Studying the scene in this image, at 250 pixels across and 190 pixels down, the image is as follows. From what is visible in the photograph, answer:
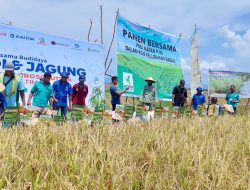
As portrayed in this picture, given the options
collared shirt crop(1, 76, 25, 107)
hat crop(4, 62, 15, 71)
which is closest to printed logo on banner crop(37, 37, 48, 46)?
collared shirt crop(1, 76, 25, 107)

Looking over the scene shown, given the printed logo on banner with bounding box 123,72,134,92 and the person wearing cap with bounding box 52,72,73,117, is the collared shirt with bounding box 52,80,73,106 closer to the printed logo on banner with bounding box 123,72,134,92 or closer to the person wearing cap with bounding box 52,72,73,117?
the person wearing cap with bounding box 52,72,73,117

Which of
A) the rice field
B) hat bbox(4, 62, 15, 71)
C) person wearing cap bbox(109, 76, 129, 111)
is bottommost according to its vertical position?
the rice field

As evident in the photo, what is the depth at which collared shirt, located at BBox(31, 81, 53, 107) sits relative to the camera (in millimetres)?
6562

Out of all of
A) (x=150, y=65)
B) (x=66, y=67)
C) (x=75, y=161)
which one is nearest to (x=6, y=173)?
(x=75, y=161)

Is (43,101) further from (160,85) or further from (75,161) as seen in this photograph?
(160,85)

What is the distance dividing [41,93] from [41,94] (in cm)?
2

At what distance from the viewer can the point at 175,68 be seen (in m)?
12.6

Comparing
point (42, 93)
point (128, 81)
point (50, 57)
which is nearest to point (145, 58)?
point (128, 81)

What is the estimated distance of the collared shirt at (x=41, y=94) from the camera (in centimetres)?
656

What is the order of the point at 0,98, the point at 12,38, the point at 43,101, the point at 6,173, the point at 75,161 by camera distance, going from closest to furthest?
1. the point at 6,173
2. the point at 75,161
3. the point at 0,98
4. the point at 43,101
5. the point at 12,38

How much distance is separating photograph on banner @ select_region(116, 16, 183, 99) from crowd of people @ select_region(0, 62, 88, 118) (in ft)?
8.11

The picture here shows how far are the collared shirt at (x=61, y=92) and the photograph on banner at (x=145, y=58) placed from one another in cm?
259

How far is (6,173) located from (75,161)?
1.57ft

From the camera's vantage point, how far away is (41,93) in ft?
21.7
